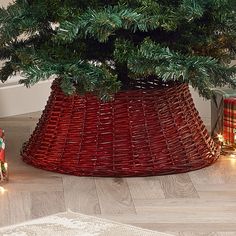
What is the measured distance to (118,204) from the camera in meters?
1.97

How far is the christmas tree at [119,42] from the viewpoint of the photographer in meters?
2.04

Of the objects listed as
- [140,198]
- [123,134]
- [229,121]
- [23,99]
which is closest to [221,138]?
[229,121]

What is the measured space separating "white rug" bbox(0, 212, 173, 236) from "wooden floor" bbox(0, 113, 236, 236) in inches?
2.5

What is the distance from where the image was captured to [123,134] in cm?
221

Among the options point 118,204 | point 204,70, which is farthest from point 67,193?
point 204,70

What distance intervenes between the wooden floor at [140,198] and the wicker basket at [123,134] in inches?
1.6

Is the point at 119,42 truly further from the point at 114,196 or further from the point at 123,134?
the point at 114,196

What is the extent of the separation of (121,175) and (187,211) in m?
0.36

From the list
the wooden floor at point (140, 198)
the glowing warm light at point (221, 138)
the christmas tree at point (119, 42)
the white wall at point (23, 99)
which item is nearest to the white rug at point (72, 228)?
the wooden floor at point (140, 198)

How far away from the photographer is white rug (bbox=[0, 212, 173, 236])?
1.70m

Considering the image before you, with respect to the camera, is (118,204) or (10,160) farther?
(10,160)

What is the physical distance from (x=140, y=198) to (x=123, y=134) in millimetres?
251

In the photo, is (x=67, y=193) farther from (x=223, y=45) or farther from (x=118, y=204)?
(x=223, y=45)

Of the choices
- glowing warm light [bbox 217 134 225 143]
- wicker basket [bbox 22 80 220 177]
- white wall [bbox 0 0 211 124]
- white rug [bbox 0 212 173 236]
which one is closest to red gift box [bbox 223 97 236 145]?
glowing warm light [bbox 217 134 225 143]
